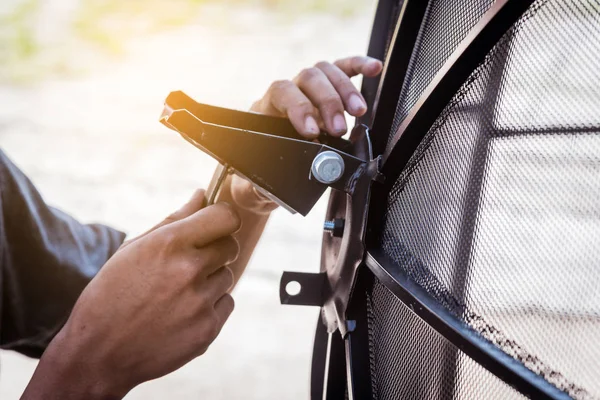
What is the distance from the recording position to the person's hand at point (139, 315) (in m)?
0.65

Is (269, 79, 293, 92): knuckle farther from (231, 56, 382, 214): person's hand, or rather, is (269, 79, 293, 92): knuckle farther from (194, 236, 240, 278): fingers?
(194, 236, 240, 278): fingers

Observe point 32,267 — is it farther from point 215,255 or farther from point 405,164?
point 405,164

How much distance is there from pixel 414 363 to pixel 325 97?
33cm

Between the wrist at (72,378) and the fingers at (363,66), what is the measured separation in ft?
1.47

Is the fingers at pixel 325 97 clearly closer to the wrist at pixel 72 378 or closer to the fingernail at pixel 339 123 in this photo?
the fingernail at pixel 339 123

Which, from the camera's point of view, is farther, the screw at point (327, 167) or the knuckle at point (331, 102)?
→ the knuckle at point (331, 102)

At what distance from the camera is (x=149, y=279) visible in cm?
66

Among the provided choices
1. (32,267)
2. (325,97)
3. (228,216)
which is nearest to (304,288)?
(228,216)

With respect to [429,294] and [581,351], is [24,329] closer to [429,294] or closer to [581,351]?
[429,294]

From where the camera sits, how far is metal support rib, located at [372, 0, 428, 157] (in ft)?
1.95

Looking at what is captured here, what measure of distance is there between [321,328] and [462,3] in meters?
0.45

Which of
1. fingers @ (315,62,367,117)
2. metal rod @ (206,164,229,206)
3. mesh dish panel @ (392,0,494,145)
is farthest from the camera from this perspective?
fingers @ (315,62,367,117)

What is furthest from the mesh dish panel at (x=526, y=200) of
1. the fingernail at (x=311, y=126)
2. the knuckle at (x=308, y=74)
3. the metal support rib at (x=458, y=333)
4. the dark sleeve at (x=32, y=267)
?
the dark sleeve at (x=32, y=267)

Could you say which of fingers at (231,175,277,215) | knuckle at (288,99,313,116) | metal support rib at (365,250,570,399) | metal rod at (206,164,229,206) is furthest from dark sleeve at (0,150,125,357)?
metal support rib at (365,250,570,399)
